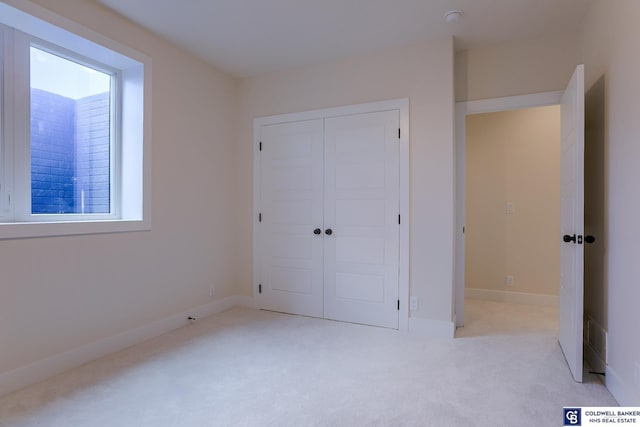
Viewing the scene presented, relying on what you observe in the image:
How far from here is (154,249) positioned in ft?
9.75

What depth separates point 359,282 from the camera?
3.36 metres

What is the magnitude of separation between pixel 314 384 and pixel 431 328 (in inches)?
54.5

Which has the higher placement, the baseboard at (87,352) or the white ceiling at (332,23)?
the white ceiling at (332,23)

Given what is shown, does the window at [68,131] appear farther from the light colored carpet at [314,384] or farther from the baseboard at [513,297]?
the baseboard at [513,297]

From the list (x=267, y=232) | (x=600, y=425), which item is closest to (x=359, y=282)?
(x=267, y=232)

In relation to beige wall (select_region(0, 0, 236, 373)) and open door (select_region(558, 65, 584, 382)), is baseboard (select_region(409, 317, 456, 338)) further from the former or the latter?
beige wall (select_region(0, 0, 236, 373))

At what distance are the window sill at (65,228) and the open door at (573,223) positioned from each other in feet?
10.7

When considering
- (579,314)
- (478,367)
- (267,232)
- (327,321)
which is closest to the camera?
(579,314)

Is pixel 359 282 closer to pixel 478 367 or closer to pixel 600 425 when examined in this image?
pixel 478 367

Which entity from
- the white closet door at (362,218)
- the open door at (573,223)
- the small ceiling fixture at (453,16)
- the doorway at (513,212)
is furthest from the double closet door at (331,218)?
the doorway at (513,212)

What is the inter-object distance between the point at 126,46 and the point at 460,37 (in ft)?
9.23

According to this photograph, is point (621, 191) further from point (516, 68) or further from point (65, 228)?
point (65, 228)

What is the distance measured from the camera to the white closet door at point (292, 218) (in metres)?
3.55

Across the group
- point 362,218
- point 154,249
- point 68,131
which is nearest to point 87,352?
point 154,249
